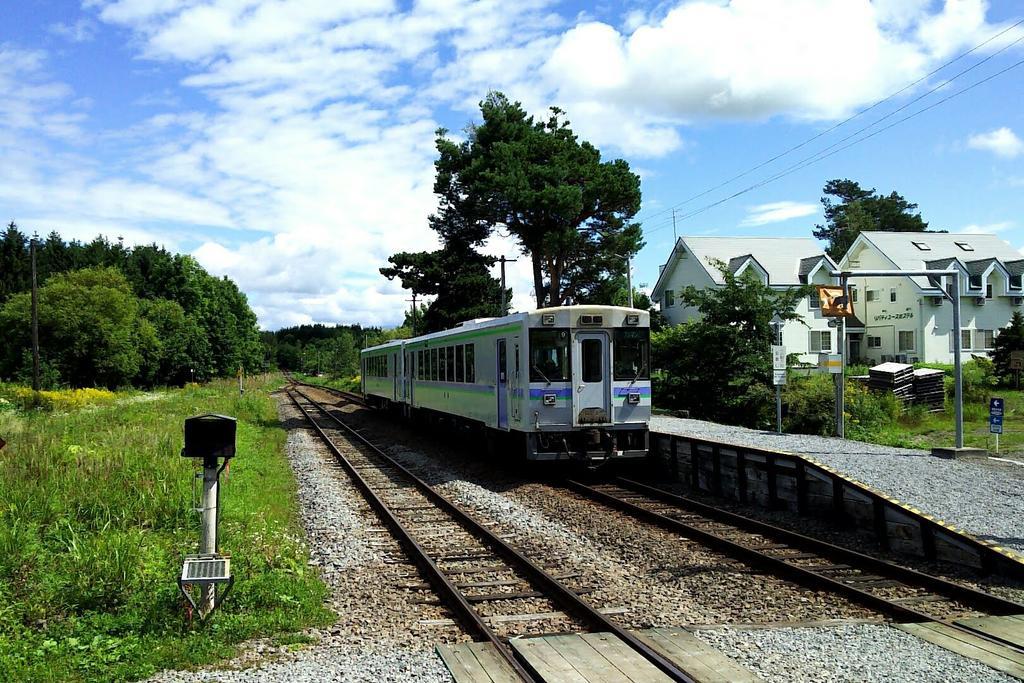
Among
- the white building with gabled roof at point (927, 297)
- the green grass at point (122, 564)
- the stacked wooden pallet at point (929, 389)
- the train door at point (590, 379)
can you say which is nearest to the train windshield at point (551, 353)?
the train door at point (590, 379)

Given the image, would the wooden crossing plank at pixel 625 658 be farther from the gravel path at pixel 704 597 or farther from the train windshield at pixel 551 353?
the train windshield at pixel 551 353

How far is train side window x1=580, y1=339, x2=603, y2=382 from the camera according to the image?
43.8ft

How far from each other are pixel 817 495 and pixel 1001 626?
4.23 m

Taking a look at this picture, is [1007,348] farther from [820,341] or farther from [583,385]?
[583,385]

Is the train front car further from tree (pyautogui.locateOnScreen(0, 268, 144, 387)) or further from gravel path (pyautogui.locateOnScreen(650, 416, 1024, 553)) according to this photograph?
tree (pyautogui.locateOnScreen(0, 268, 144, 387))

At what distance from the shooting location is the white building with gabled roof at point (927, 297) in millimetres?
41531

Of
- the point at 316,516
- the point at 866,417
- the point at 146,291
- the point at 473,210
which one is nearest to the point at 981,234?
the point at 866,417

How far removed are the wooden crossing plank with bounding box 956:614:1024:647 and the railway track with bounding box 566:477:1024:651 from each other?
0.17ft

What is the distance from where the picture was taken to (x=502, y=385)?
46.7 ft

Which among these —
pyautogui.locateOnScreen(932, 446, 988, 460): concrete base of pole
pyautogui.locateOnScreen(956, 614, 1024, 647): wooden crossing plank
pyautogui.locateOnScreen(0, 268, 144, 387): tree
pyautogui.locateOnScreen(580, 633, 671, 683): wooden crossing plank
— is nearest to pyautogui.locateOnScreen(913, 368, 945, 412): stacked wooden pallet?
pyautogui.locateOnScreen(932, 446, 988, 460): concrete base of pole

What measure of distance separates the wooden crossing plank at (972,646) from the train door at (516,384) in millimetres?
7816

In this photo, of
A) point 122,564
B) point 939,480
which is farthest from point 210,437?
point 939,480

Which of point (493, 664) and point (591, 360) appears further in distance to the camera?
point (591, 360)

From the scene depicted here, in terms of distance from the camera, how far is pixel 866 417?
22.4 metres
